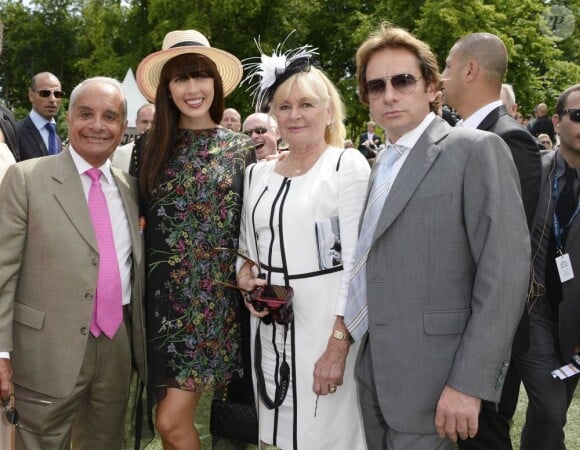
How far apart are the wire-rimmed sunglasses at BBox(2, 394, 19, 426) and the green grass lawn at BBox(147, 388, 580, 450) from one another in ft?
5.68

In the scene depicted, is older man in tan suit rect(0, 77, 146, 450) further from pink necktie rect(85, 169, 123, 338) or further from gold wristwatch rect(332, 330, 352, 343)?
gold wristwatch rect(332, 330, 352, 343)

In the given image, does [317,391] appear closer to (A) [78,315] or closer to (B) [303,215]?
(B) [303,215]

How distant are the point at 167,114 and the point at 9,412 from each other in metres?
1.61

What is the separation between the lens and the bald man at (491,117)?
323 centimetres

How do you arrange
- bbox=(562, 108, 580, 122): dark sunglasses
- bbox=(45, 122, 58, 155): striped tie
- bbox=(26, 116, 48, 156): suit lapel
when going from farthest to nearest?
bbox=(45, 122, 58, 155): striped tie → bbox=(26, 116, 48, 156): suit lapel → bbox=(562, 108, 580, 122): dark sunglasses

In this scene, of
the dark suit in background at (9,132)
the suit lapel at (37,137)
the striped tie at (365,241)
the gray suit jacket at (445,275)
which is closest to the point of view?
the gray suit jacket at (445,275)

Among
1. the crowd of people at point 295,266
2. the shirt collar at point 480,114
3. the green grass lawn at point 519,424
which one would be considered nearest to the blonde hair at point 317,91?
the crowd of people at point 295,266

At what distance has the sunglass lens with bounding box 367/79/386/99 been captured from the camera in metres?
2.43

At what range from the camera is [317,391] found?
2.66 m

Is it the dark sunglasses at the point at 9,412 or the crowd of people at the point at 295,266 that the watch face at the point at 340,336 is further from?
the dark sunglasses at the point at 9,412

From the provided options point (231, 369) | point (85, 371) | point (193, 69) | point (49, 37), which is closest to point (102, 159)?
point (193, 69)

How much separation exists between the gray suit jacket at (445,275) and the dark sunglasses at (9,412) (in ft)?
5.12

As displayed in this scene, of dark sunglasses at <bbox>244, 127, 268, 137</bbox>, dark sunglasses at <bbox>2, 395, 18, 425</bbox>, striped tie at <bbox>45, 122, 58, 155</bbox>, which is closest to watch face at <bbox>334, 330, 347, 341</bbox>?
dark sunglasses at <bbox>2, 395, 18, 425</bbox>

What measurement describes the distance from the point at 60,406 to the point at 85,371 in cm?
18
